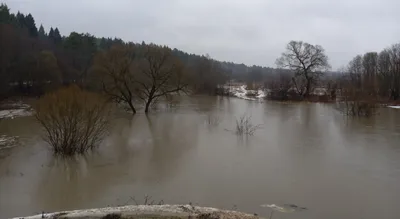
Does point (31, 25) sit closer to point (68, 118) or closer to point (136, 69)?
point (136, 69)

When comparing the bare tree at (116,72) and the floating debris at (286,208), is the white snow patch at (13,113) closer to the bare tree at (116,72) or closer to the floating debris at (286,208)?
the bare tree at (116,72)

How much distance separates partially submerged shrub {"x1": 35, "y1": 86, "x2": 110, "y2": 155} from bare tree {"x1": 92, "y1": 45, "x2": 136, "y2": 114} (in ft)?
44.2

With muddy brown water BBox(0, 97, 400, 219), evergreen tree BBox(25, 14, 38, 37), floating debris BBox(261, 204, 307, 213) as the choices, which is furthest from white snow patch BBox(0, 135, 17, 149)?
evergreen tree BBox(25, 14, 38, 37)

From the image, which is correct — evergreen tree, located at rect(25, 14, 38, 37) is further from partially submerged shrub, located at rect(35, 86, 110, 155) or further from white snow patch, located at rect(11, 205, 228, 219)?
white snow patch, located at rect(11, 205, 228, 219)

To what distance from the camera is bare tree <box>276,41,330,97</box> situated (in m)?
47.1

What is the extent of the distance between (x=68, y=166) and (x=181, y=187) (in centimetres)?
397

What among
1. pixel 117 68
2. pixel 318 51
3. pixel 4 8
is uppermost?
pixel 4 8

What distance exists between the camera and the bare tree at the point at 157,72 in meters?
27.9

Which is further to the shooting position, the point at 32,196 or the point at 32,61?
the point at 32,61

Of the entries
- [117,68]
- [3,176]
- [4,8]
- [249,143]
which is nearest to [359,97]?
[249,143]

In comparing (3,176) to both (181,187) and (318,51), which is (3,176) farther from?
(318,51)

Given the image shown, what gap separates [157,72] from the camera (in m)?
27.9

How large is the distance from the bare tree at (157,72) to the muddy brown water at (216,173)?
34.3 feet

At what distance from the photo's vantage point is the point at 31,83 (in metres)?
38.5
